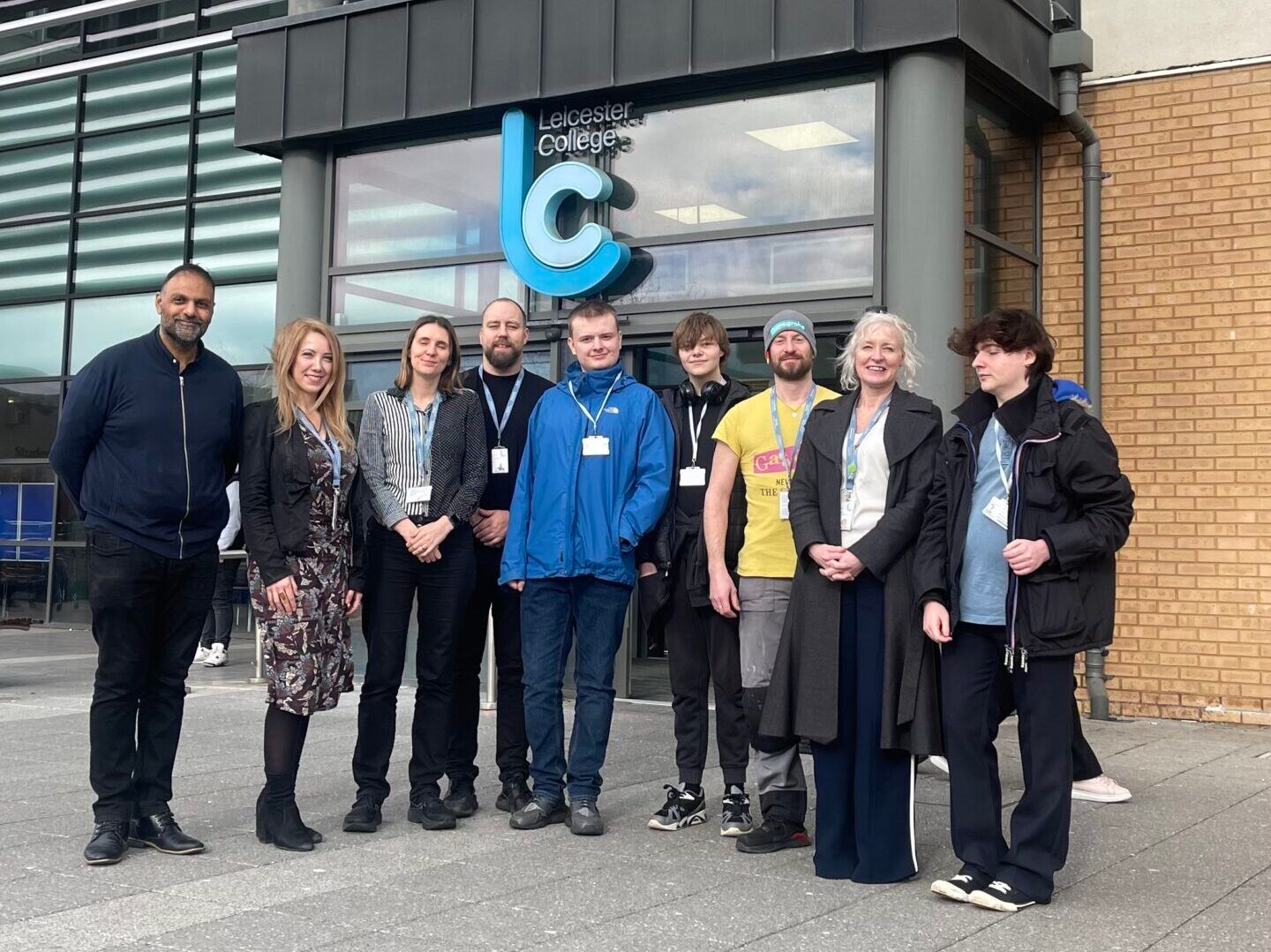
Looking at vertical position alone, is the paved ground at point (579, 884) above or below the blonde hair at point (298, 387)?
below

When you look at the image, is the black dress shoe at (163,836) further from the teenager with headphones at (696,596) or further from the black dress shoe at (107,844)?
the teenager with headphones at (696,596)

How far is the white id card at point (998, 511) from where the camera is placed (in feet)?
14.7

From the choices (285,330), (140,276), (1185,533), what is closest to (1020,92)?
(1185,533)

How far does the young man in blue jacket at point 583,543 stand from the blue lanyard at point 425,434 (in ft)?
1.25

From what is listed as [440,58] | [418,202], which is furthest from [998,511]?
[418,202]

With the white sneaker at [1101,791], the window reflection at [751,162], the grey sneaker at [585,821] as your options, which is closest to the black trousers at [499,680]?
the grey sneaker at [585,821]

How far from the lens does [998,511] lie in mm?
4496

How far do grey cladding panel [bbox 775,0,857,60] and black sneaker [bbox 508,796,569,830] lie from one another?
4.88 meters

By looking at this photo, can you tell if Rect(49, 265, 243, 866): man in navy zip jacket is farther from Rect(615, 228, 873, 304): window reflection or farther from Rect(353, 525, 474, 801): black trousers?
Rect(615, 228, 873, 304): window reflection

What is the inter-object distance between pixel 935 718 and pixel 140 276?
12.9 m

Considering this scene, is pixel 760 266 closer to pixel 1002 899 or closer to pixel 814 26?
pixel 814 26

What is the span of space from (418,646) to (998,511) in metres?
2.43

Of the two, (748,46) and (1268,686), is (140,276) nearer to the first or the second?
(748,46)

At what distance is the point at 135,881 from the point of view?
4.60 meters
